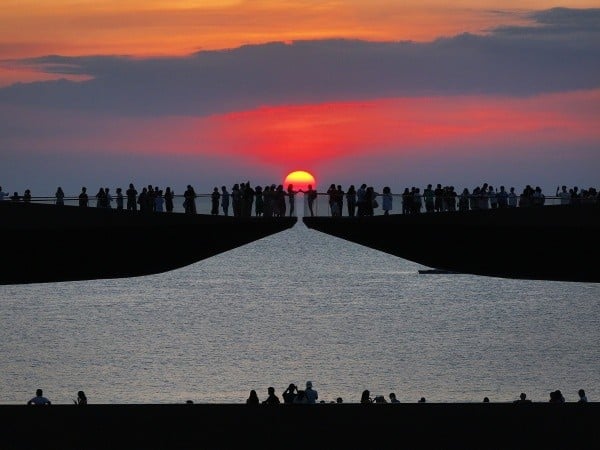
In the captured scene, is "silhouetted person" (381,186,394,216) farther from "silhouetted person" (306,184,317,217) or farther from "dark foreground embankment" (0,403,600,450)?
"dark foreground embankment" (0,403,600,450)

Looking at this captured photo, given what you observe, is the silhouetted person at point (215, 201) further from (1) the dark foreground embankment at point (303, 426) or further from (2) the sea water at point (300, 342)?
(1) the dark foreground embankment at point (303, 426)

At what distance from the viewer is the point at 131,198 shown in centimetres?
5806

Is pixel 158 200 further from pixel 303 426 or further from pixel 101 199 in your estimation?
pixel 303 426

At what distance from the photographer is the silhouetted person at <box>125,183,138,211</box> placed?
188 feet

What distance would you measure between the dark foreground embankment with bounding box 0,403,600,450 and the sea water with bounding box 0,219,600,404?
4421cm

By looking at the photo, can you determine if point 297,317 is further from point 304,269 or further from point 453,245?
point 304,269

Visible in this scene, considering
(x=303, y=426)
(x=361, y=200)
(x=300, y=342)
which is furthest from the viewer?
(x=300, y=342)

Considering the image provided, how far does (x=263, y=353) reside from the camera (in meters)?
74.8

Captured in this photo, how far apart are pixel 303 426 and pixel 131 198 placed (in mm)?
50575

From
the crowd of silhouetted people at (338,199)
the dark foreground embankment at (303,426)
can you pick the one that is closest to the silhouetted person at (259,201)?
the crowd of silhouetted people at (338,199)

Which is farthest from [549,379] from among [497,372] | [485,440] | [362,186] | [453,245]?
[485,440]

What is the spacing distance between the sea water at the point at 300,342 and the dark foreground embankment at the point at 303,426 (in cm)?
4421

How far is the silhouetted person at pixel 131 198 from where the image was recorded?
57.3 m

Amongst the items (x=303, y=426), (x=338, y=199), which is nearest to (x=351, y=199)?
A: (x=338, y=199)
